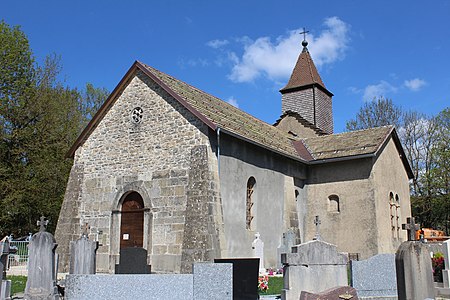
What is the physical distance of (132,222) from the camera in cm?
1775

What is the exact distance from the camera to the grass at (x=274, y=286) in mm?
13023

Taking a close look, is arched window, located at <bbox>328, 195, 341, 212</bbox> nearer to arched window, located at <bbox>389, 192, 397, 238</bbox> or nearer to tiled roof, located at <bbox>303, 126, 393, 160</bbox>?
tiled roof, located at <bbox>303, 126, 393, 160</bbox>

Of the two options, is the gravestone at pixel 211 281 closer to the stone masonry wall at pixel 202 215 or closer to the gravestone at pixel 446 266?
the stone masonry wall at pixel 202 215

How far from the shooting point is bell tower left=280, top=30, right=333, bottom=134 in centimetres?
3238

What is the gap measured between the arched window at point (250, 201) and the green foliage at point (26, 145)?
15.3m

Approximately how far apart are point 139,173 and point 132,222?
75.6 inches

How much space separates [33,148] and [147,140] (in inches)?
551

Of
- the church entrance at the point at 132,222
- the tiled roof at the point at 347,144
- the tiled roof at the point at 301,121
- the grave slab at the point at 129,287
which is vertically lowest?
the grave slab at the point at 129,287

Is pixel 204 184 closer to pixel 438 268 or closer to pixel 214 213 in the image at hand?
pixel 214 213

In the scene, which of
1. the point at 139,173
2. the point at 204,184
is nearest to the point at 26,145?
the point at 139,173

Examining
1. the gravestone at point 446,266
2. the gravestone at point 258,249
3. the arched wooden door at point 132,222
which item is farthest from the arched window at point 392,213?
the arched wooden door at point 132,222

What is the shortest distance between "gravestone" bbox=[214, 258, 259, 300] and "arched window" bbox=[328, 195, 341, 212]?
1287 centimetres

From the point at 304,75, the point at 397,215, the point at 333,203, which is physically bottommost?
the point at 397,215

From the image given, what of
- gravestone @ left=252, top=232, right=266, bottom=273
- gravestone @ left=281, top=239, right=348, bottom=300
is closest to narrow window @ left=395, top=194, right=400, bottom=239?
gravestone @ left=252, top=232, right=266, bottom=273
